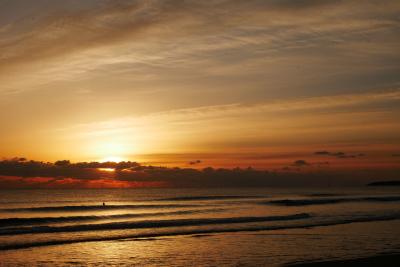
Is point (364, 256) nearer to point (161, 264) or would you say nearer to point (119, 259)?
point (161, 264)

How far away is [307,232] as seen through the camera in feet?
110

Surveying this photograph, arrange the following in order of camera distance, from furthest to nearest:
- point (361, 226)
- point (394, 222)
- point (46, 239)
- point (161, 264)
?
point (394, 222) → point (361, 226) → point (46, 239) → point (161, 264)

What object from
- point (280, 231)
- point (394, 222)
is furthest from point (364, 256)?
point (394, 222)

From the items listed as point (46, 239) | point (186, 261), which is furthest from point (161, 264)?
point (46, 239)

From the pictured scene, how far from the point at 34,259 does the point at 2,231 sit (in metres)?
16.2

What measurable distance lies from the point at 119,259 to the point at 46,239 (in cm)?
1094

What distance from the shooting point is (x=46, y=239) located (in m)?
31.6

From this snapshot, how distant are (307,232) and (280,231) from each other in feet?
6.74

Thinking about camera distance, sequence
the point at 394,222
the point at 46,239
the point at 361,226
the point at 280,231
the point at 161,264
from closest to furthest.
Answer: the point at 161,264, the point at 46,239, the point at 280,231, the point at 361,226, the point at 394,222

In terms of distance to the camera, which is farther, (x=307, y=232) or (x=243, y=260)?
(x=307, y=232)

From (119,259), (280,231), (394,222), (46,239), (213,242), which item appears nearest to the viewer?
(119,259)

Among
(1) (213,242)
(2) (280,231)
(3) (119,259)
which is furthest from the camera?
(2) (280,231)

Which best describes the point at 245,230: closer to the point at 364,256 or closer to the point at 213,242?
the point at 213,242

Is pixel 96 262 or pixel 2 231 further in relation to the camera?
pixel 2 231
